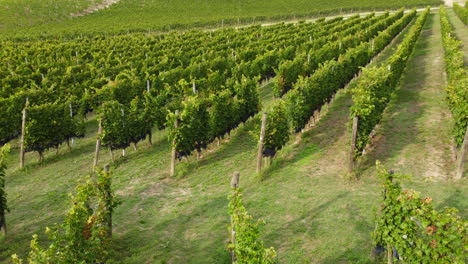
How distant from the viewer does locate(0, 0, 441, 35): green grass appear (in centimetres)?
8871

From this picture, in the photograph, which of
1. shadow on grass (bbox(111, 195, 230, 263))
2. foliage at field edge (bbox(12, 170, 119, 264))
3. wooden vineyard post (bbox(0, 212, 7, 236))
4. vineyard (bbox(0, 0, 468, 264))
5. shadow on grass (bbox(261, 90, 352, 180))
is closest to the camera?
foliage at field edge (bbox(12, 170, 119, 264))

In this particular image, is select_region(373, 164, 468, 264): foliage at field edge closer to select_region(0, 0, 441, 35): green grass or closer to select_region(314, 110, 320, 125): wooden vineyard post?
select_region(314, 110, 320, 125): wooden vineyard post

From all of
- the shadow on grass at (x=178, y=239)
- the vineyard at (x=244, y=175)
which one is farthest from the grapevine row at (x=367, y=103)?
the shadow on grass at (x=178, y=239)

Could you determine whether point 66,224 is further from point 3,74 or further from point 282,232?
point 3,74

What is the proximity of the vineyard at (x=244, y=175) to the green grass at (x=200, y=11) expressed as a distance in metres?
68.4

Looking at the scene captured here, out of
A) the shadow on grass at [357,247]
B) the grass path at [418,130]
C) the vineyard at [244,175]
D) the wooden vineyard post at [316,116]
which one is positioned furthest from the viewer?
the wooden vineyard post at [316,116]

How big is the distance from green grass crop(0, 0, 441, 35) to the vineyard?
68440mm

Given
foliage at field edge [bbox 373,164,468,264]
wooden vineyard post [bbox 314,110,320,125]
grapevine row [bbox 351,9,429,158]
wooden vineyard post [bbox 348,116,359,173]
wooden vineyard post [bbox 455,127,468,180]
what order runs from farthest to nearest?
wooden vineyard post [bbox 314,110,320,125]
grapevine row [bbox 351,9,429,158]
wooden vineyard post [bbox 348,116,359,173]
wooden vineyard post [bbox 455,127,468,180]
foliage at field edge [bbox 373,164,468,264]

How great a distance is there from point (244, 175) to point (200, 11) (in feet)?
336

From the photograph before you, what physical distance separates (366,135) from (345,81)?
11.4 m

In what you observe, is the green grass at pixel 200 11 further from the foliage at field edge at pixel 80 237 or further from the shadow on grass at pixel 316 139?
the foliage at field edge at pixel 80 237

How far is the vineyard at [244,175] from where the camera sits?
25.6 ft

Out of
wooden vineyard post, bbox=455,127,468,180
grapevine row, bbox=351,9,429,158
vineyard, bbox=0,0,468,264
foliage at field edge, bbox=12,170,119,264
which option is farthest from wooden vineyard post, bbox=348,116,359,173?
foliage at field edge, bbox=12,170,119,264

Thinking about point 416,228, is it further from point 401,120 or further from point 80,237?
point 401,120
